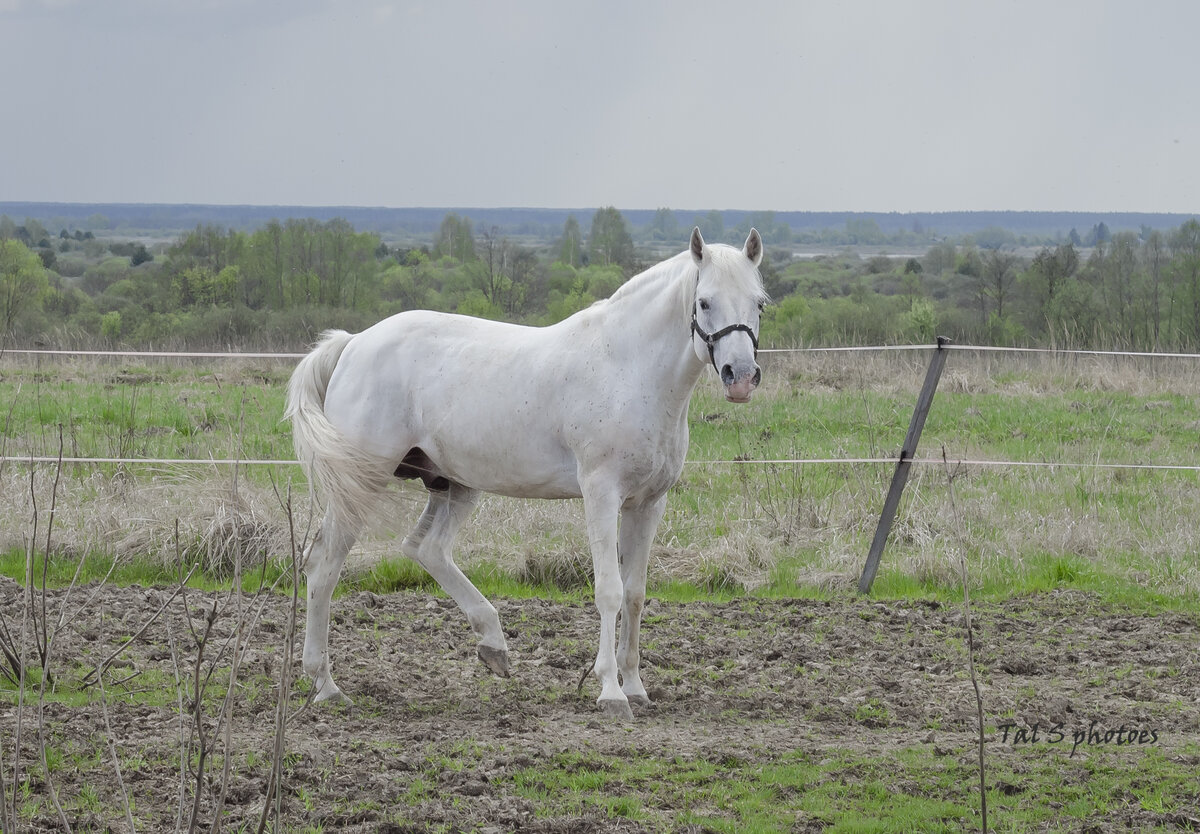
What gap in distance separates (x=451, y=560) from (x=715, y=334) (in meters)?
1.73

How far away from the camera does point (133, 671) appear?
17.5ft

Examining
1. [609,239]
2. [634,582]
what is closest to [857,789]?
[634,582]

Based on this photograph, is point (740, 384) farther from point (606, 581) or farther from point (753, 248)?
point (606, 581)

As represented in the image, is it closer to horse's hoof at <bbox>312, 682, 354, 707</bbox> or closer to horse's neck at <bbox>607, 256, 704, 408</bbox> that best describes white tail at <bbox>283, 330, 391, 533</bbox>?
horse's hoof at <bbox>312, 682, 354, 707</bbox>

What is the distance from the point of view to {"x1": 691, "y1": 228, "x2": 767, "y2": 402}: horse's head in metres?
4.51

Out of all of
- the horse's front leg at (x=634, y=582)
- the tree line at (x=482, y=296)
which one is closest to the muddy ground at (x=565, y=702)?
the horse's front leg at (x=634, y=582)

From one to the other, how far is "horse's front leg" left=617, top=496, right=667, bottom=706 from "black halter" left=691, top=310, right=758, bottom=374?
2.51 ft

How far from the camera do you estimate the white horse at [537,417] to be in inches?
192

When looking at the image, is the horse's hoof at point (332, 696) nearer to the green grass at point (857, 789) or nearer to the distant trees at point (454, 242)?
the green grass at point (857, 789)

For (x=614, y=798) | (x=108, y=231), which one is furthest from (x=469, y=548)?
(x=108, y=231)

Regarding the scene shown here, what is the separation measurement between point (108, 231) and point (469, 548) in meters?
124

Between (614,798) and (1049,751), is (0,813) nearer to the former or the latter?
(614,798)

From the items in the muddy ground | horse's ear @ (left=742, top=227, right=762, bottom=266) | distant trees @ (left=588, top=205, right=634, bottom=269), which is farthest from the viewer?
distant trees @ (left=588, top=205, right=634, bottom=269)

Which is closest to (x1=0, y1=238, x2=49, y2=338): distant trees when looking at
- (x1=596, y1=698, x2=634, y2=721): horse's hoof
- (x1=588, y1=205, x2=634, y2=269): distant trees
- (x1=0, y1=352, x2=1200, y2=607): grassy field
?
(x1=0, y1=352, x2=1200, y2=607): grassy field
